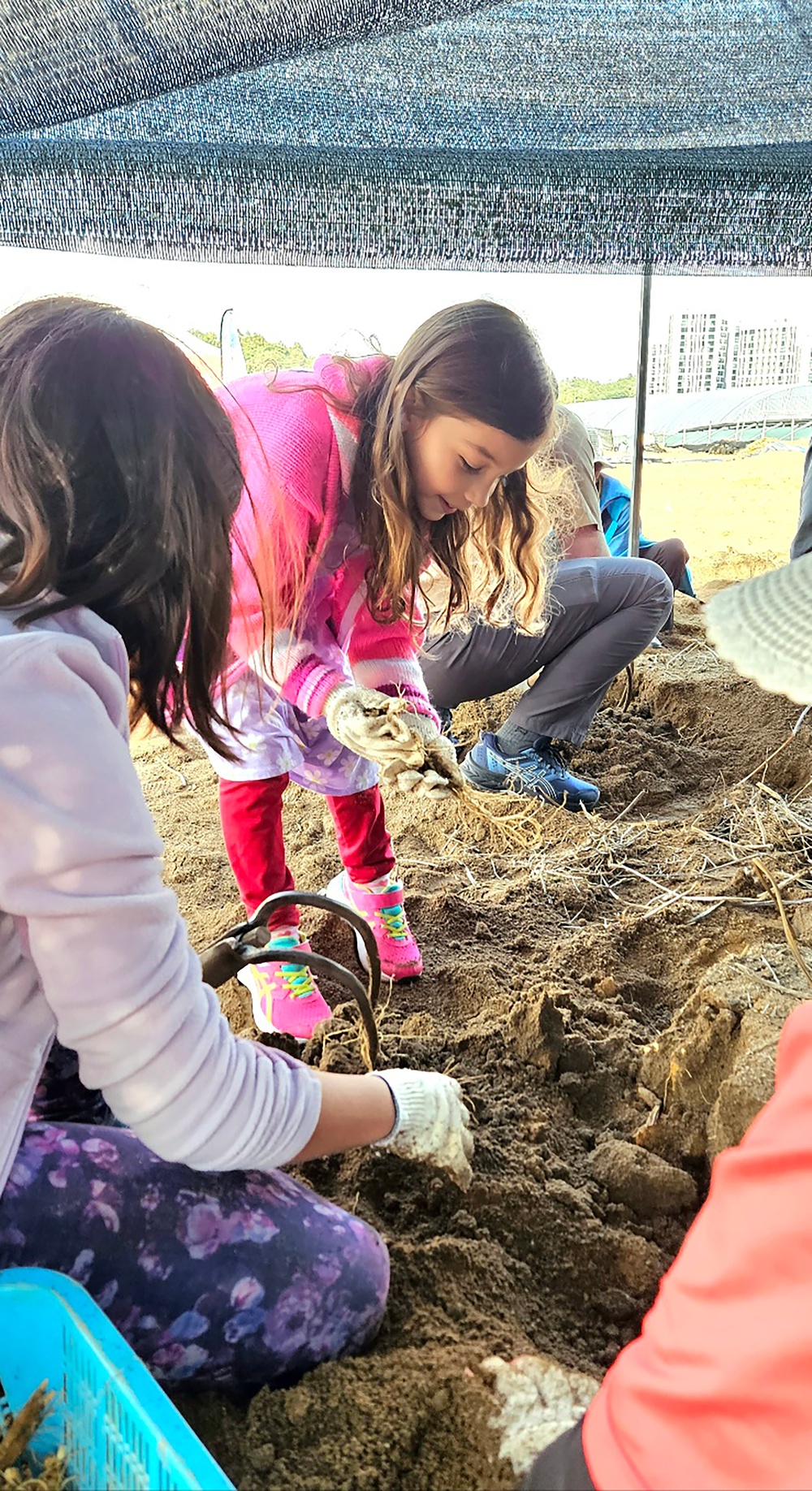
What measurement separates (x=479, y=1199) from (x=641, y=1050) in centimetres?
35

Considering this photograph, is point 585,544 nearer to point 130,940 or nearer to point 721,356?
point 130,940

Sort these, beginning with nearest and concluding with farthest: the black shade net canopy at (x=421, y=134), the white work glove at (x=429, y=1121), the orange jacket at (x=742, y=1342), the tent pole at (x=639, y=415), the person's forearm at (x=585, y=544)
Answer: the orange jacket at (x=742, y=1342) < the black shade net canopy at (x=421, y=134) < the white work glove at (x=429, y=1121) < the person's forearm at (x=585, y=544) < the tent pole at (x=639, y=415)

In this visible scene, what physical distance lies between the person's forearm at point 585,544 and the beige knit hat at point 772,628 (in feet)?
6.22

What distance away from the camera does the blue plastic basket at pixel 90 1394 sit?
0.64 meters

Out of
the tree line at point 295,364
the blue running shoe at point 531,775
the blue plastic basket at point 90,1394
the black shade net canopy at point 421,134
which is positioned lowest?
the blue running shoe at point 531,775

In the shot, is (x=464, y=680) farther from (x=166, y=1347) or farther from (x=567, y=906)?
(x=166, y=1347)

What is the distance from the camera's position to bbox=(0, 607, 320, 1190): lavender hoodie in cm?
69

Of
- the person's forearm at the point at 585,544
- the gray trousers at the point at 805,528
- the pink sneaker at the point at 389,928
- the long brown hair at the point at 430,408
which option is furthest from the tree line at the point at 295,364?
the pink sneaker at the point at 389,928

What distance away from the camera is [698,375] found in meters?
4.01

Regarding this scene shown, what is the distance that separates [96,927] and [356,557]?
0.98 metres

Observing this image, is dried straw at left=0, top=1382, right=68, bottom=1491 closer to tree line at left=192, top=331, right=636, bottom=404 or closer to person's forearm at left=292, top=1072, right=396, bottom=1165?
person's forearm at left=292, top=1072, right=396, bottom=1165

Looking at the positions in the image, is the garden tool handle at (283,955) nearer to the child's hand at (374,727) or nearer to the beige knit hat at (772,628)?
the child's hand at (374,727)

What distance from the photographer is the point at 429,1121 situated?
1.00 meters

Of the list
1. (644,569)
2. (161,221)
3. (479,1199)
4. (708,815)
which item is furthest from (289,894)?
(644,569)
